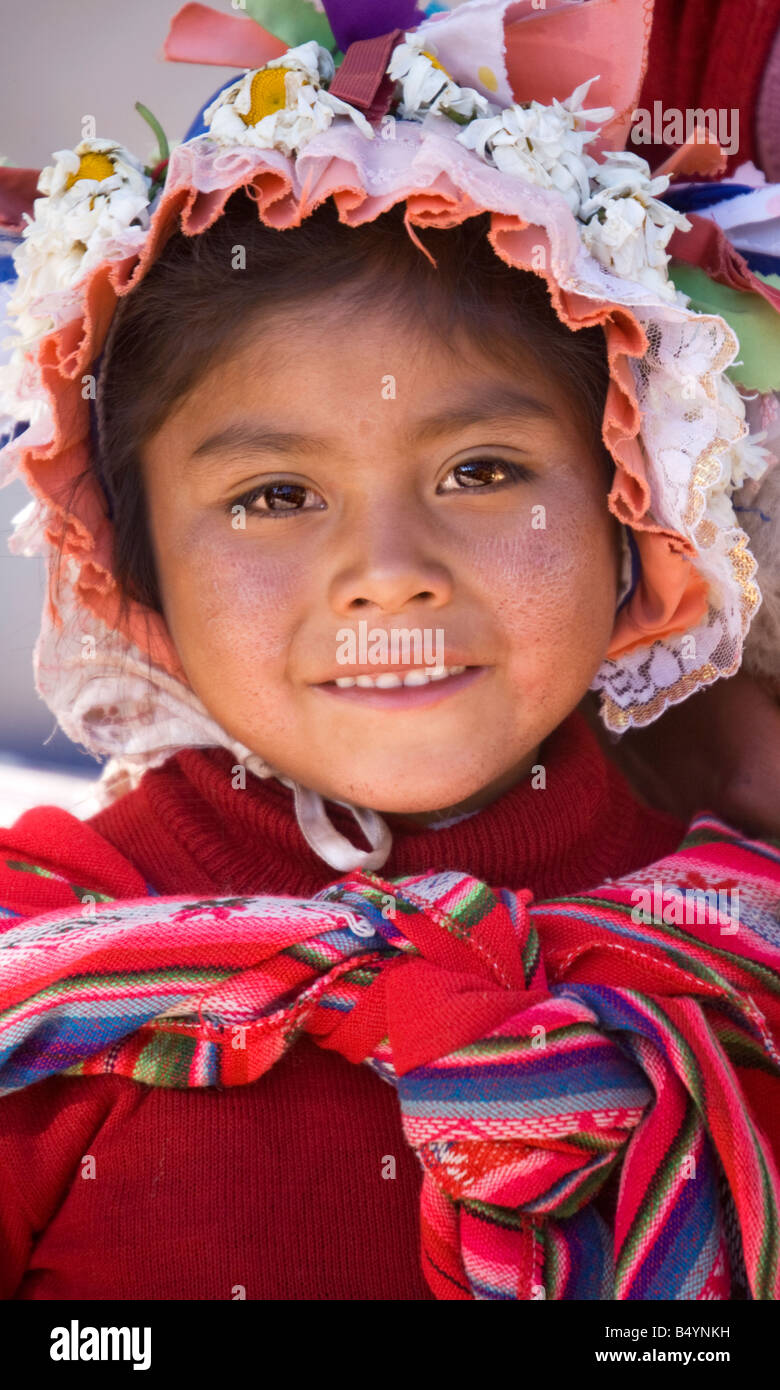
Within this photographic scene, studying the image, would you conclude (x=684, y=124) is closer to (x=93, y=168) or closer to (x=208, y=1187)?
(x=93, y=168)

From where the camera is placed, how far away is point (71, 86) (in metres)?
1.63

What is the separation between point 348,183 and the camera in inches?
38.7

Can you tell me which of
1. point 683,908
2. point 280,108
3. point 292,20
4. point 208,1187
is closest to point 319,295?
point 280,108

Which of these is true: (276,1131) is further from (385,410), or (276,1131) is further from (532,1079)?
(385,410)

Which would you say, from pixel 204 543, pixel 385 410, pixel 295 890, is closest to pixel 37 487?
pixel 204 543

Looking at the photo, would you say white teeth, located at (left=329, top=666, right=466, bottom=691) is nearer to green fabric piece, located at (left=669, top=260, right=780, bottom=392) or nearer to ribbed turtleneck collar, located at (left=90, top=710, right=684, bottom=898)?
ribbed turtleneck collar, located at (left=90, top=710, right=684, bottom=898)

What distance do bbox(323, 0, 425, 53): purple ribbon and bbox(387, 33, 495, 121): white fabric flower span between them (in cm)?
3

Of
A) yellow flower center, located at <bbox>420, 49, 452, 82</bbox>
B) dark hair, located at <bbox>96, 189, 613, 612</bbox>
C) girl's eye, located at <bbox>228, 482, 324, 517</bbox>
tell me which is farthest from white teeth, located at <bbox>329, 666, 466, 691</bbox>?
yellow flower center, located at <bbox>420, 49, 452, 82</bbox>

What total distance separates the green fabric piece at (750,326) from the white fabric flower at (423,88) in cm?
24

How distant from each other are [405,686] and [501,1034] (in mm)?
316

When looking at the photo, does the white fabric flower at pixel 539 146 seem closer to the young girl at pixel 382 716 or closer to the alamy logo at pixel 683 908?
the young girl at pixel 382 716

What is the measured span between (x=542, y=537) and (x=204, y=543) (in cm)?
29
